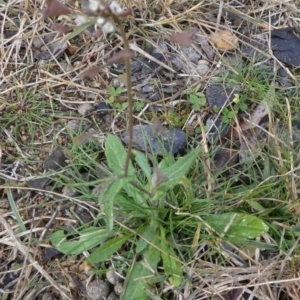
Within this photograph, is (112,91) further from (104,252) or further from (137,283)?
(137,283)

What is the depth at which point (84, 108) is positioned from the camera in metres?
2.24

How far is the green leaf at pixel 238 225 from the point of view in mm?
1782

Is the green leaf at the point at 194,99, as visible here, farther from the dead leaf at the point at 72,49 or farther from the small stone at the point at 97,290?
the small stone at the point at 97,290

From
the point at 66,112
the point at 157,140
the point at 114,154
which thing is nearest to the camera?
the point at 114,154

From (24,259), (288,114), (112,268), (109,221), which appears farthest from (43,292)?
(288,114)

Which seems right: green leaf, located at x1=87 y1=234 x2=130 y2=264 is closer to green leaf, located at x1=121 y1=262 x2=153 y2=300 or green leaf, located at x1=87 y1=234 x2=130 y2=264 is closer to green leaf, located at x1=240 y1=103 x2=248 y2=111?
green leaf, located at x1=121 y1=262 x2=153 y2=300

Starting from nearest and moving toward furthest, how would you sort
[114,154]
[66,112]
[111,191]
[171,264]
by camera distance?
1. [111,191]
2. [171,264]
3. [114,154]
4. [66,112]

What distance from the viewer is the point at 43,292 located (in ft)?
6.12

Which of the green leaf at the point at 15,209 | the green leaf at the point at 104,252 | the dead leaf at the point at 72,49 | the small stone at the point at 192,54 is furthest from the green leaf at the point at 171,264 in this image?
the dead leaf at the point at 72,49

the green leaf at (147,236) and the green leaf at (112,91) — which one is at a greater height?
the green leaf at (112,91)

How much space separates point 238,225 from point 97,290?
0.55m

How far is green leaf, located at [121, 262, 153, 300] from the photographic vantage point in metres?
1.78

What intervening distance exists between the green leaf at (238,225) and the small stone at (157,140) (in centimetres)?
36

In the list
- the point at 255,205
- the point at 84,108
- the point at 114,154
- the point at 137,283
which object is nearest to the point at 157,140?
the point at 114,154
